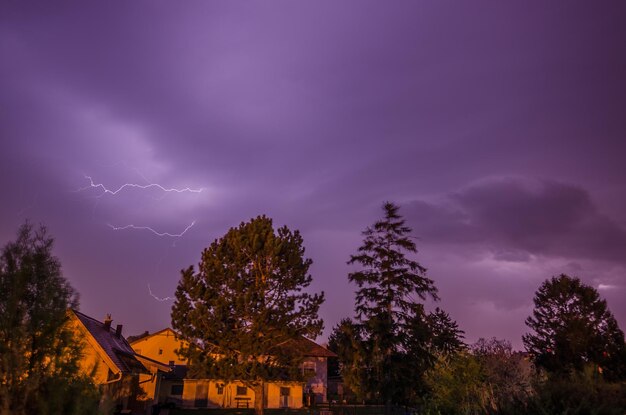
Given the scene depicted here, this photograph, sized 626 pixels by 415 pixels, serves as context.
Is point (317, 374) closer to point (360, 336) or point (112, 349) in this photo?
point (360, 336)

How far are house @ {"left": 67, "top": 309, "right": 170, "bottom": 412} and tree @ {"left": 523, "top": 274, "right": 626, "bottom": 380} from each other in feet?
115

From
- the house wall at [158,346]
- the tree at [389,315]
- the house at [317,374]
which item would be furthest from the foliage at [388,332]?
the house wall at [158,346]

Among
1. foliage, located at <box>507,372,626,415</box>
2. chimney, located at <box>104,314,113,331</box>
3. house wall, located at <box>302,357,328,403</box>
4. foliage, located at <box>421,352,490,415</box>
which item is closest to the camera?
foliage, located at <box>507,372,626,415</box>

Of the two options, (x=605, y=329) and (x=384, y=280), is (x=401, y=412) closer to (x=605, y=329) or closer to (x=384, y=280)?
(x=384, y=280)

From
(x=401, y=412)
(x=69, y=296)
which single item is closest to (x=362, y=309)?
(x=401, y=412)

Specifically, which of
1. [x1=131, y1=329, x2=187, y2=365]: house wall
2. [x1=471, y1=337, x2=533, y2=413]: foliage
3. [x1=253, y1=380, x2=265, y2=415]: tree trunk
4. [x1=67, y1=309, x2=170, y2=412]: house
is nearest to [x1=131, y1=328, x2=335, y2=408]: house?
[x1=67, y1=309, x2=170, y2=412]: house

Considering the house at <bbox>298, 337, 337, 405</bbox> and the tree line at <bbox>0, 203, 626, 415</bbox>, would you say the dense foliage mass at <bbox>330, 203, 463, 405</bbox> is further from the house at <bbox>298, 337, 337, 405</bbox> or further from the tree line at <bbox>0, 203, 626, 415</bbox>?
the house at <bbox>298, 337, 337, 405</bbox>

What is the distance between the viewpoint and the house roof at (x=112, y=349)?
23.7 m

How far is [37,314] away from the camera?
9.56 m

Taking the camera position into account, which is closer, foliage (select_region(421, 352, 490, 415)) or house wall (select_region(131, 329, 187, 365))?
foliage (select_region(421, 352, 490, 415))

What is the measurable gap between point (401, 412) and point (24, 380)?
3023 centimetres

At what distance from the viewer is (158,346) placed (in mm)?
56438

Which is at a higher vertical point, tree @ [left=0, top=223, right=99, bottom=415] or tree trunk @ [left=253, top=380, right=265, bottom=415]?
tree @ [left=0, top=223, right=99, bottom=415]

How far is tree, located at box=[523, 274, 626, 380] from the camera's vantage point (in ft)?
123
